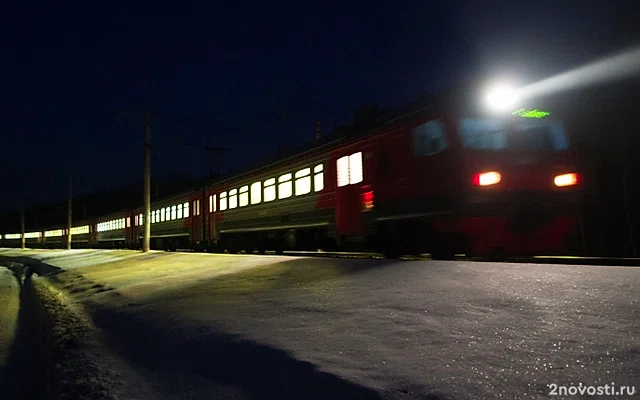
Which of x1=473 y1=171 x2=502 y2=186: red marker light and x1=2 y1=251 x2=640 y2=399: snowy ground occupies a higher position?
x1=473 y1=171 x2=502 y2=186: red marker light

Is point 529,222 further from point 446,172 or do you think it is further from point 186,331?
point 186,331

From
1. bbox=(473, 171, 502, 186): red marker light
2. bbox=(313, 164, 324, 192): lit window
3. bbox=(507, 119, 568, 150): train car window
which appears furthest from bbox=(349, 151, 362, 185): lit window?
bbox=(507, 119, 568, 150): train car window

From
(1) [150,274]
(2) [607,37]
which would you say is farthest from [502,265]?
(2) [607,37]

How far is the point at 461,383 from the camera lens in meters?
3.09

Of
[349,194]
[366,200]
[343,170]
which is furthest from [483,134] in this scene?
[343,170]

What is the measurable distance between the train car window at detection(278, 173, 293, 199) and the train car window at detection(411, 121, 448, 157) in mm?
5276

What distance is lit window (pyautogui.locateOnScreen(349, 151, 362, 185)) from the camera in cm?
1103

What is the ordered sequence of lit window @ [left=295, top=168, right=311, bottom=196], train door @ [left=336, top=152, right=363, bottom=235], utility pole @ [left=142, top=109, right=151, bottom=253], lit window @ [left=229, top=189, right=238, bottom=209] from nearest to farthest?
train door @ [left=336, top=152, right=363, bottom=235] → lit window @ [left=295, top=168, right=311, bottom=196] → lit window @ [left=229, top=189, right=238, bottom=209] → utility pole @ [left=142, top=109, right=151, bottom=253]

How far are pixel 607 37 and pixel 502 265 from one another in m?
14.4

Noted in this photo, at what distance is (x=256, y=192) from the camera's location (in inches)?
643

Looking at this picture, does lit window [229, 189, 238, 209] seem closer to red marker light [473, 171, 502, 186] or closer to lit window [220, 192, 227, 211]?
lit window [220, 192, 227, 211]

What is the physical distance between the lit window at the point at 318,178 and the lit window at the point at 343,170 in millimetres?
728

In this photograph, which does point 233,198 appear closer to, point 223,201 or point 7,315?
point 223,201

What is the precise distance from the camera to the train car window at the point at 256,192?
52.7 ft
